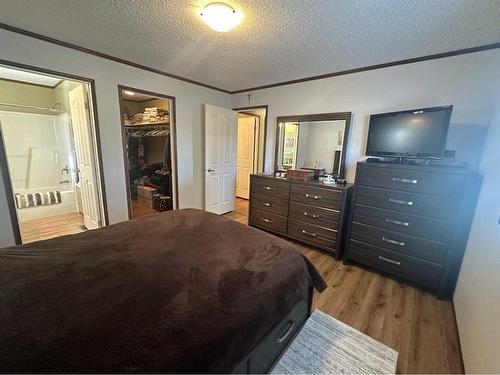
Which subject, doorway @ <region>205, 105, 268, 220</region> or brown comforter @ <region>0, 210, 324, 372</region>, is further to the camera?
doorway @ <region>205, 105, 268, 220</region>

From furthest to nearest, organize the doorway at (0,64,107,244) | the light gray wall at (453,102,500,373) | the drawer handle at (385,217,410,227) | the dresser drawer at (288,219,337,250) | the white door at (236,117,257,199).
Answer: the white door at (236,117,257,199), the doorway at (0,64,107,244), the dresser drawer at (288,219,337,250), the drawer handle at (385,217,410,227), the light gray wall at (453,102,500,373)

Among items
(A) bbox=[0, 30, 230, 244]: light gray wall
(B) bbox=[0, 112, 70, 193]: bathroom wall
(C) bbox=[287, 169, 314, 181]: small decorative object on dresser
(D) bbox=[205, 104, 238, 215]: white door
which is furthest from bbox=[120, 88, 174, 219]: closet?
(C) bbox=[287, 169, 314, 181]: small decorative object on dresser

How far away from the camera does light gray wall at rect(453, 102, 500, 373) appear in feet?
3.63

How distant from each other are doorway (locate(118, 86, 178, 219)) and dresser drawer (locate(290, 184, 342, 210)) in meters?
2.02

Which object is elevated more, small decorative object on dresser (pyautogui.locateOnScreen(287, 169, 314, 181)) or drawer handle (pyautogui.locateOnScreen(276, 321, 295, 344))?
small decorative object on dresser (pyautogui.locateOnScreen(287, 169, 314, 181))

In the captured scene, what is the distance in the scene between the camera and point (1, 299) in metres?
0.89

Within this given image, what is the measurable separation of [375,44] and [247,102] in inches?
89.1

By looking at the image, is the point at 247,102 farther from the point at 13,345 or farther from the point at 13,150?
the point at 13,150

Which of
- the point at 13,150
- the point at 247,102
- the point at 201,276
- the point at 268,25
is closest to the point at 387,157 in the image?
the point at 268,25

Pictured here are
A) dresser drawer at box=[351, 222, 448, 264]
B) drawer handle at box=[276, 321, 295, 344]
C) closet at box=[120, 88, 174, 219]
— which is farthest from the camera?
closet at box=[120, 88, 174, 219]

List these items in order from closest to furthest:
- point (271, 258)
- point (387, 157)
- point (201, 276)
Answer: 1. point (201, 276)
2. point (271, 258)
3. point (387, 157)

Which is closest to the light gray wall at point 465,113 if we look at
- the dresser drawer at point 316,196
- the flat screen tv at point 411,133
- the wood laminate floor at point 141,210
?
the flat screen tv at point 411,133

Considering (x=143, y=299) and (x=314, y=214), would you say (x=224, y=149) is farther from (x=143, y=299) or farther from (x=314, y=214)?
(x=143, y=299)

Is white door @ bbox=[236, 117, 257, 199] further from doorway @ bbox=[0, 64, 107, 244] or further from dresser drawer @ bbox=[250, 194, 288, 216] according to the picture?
doorway @ bbox=[0, 64, 107, 244]
